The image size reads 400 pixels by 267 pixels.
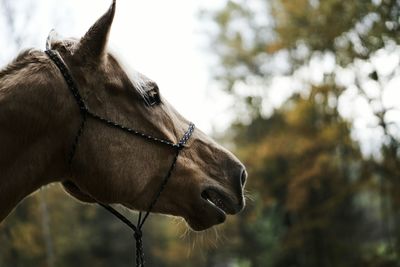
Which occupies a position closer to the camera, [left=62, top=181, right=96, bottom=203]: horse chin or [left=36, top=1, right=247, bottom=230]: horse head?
[left=36, top=1, right=247, bottom=230]: horse head

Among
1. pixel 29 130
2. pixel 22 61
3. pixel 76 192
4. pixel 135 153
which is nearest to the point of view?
pixel 29 130

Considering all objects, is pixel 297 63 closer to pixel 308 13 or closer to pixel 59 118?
pixel 308 13

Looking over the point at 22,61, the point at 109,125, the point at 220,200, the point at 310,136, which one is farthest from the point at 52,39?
the point at 310,136

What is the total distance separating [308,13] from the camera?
1403 centimetres

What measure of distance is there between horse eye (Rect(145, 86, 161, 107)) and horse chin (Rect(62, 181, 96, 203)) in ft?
1.99

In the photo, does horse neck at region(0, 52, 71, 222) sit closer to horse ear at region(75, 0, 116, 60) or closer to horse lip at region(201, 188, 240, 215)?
horse ear at region(75, 0, 116, 60)

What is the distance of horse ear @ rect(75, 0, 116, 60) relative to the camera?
235cm

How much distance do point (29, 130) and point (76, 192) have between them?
1.79 ft

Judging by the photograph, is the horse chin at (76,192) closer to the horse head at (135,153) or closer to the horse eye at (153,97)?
the horse head at (135,153)

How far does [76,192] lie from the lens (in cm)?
269

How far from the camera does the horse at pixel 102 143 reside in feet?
7.48

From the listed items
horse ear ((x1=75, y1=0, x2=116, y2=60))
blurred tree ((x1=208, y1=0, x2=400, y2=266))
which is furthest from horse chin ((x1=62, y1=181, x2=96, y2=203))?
blurred tree ((x1=208, y1=0, x2=400, y2=266))

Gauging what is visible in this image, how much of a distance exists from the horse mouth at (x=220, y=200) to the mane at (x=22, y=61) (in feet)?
3.71

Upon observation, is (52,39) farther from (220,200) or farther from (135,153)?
(220,200)
